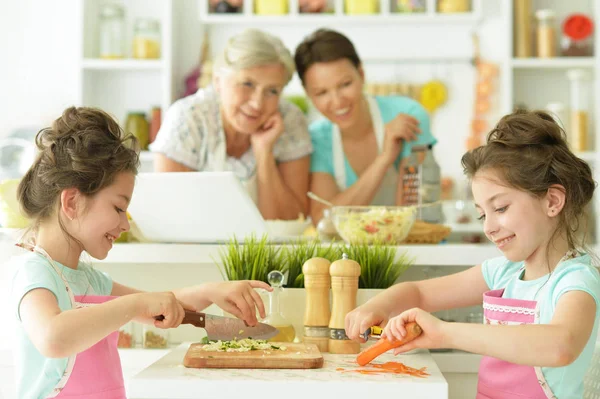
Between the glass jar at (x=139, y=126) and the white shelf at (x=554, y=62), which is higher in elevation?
the white shelf at (x=554, y=62)

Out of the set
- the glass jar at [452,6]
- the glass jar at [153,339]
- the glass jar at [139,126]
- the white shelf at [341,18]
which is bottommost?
the glass jar at [153,339]

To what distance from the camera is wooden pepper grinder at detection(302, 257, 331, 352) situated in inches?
54.4

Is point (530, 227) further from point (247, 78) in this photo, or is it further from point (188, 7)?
point (188, 7)

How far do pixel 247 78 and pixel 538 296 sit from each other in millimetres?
1319

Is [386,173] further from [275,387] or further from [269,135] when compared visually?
[275,387]

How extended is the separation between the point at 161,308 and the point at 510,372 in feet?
1.81

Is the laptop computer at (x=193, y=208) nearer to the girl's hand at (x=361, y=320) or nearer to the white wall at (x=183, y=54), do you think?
the girl's hand at (x=361, y=320)

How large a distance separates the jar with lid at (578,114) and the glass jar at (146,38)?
2.05 meters

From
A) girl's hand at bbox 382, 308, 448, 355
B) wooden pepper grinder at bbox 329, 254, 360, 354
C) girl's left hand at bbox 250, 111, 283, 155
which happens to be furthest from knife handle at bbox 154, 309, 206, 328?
girl's left hand at bbox 250, 111, 283, 155

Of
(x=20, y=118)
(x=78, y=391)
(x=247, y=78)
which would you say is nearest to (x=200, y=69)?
(x=20, y=118)

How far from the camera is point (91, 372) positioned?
4.10 feet

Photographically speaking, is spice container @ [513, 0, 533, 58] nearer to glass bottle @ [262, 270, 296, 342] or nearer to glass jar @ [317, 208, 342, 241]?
glass jar @ [317, 208, 342, 241]

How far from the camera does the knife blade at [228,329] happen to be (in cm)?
132

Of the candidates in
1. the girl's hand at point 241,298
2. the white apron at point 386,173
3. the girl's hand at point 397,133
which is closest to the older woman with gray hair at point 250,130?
the white apron at point 386,173
